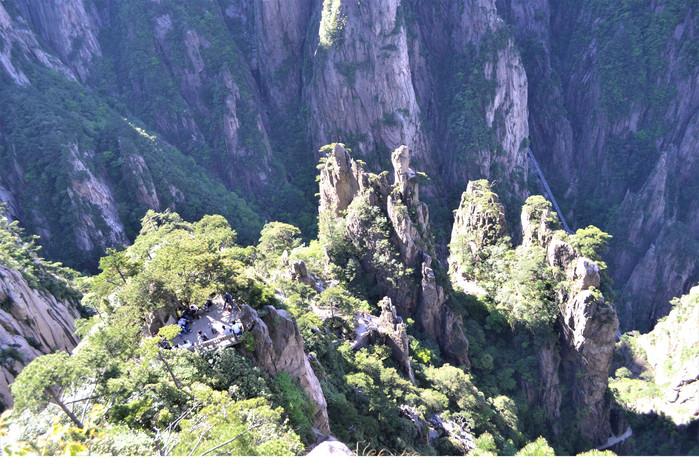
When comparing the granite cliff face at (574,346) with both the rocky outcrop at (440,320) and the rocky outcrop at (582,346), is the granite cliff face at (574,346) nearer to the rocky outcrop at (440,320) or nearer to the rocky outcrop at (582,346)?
the rocky outcrop at (582,346)

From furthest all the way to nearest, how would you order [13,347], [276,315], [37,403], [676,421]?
[676,421] → [13,347] → [276,315] → [37,403]

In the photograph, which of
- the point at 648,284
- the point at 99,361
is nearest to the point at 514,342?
the point at 99,361

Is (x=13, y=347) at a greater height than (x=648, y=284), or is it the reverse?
(x=648, y=284)

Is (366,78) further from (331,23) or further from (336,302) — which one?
(336,302)

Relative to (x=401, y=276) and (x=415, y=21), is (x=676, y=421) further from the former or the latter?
(x=415, y=21)

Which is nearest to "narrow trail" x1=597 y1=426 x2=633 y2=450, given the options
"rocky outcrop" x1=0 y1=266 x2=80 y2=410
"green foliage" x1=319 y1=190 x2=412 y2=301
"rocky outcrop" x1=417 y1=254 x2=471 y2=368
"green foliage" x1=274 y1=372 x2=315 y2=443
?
"rocky outcrop" x1=417 y1=254 x2=471 y2=368

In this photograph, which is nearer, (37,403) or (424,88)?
(37,403)

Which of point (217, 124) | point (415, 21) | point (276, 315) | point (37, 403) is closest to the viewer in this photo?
point (37, 403)

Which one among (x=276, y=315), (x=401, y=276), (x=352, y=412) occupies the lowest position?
(x=352, y=412)
